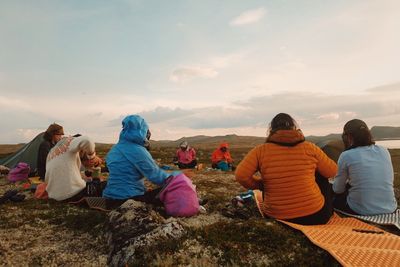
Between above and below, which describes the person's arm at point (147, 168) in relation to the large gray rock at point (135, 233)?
above

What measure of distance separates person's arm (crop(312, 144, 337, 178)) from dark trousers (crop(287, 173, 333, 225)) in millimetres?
297

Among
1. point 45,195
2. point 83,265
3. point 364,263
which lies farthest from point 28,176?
point 364,263

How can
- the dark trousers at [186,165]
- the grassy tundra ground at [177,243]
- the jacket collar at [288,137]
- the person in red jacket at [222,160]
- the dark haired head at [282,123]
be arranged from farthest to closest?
the dark trousers at [186,165], the person in red jacket at [222,160], the dark haired head at [282,123], the jacket collar at [288,137], the grassy tundra ground at [177,243]

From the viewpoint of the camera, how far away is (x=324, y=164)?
7.22 metres

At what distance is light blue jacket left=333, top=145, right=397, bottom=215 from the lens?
814 centimetres

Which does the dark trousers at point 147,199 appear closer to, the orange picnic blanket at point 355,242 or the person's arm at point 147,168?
the person's arm at point 147,168

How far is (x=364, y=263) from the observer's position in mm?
4762

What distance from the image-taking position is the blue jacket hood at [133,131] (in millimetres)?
8820

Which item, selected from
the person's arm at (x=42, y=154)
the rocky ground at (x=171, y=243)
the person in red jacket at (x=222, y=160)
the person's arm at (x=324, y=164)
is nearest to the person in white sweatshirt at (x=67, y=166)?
the rocky ground at (x=171, y=243)

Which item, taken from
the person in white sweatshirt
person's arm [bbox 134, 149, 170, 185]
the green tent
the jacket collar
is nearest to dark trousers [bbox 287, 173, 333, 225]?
the jacket collar

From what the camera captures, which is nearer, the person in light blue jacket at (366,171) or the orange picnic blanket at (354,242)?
the orange picnic blanket at (354,242)

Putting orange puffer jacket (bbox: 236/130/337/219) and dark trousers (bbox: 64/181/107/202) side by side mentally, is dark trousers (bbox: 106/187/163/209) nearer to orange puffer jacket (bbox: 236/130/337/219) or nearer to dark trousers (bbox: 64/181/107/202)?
dark trousers (bbox: 64/181/107/202)

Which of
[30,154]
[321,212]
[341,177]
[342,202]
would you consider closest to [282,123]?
[321,212]

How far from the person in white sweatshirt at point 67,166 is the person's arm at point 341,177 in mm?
6648
